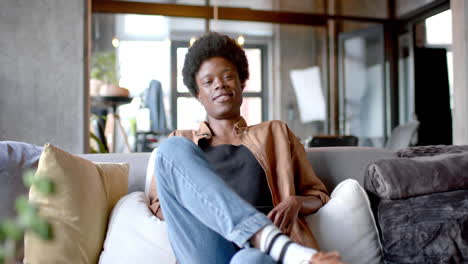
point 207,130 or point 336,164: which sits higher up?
point 207,130

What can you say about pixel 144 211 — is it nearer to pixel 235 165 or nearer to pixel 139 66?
pixel 235 165

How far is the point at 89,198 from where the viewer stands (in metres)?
1.45

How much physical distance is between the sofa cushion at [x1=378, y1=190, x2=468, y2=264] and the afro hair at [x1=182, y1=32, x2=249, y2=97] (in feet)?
2.76

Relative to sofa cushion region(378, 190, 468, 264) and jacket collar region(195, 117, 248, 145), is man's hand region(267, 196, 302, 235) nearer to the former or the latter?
sofa cushion region(378, 190, 468, 264)

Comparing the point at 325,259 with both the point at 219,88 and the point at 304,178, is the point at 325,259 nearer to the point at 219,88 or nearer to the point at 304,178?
the point at 304,178

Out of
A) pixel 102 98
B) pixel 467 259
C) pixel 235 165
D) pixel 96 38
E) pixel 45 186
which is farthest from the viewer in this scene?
pixel 96 38

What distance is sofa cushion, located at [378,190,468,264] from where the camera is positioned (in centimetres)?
135

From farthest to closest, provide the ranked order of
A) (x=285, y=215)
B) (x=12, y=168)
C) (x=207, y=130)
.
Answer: (x=207, y=130) → (x=12, y=168) → (x=285, y=215)

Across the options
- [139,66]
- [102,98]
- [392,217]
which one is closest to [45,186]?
[392,217]

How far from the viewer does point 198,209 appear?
46.3 inches

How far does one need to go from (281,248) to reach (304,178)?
564 mm

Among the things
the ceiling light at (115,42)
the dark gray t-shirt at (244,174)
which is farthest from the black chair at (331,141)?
the ceiling light at (115,42)

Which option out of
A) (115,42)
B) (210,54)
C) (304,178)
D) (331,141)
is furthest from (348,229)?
(115,42)

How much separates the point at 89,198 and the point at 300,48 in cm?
595
